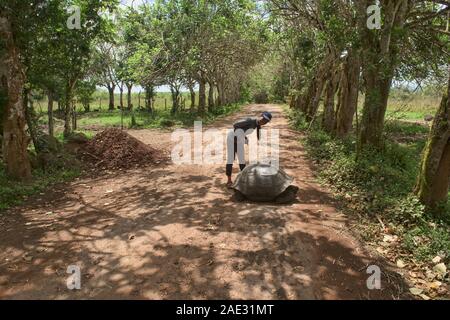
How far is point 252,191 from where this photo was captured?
7.93 m

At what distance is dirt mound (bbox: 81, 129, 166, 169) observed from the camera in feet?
42.8

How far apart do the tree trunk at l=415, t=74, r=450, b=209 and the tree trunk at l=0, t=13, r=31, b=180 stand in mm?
10279

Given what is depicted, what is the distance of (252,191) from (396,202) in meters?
2.95

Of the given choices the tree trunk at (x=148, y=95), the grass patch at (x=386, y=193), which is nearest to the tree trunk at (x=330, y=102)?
the grass patch at (x=386, y=193)

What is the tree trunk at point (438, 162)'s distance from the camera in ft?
22.5

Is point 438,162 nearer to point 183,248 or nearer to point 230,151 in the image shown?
point 230,151

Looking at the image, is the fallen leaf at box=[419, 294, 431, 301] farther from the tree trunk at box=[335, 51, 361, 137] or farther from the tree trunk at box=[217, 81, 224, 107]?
the tree trunk at box=[217, 81, 224, 107]

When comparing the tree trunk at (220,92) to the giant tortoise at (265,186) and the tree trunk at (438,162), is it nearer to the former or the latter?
the giant tortoise at (265,186)

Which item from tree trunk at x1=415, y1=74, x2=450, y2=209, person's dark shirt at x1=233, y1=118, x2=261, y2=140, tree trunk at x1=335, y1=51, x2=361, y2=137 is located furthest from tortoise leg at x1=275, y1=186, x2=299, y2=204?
tree trunk at x1=335, y1=51, x2=361, y2=137

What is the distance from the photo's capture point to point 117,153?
1344cm

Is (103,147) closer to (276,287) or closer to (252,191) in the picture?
(252,191)

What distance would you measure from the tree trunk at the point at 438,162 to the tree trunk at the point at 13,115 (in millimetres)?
10279

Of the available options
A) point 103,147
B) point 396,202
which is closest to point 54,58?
point 103,147

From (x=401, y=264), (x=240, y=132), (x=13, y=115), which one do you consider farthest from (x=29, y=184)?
(x=401, y=264)
